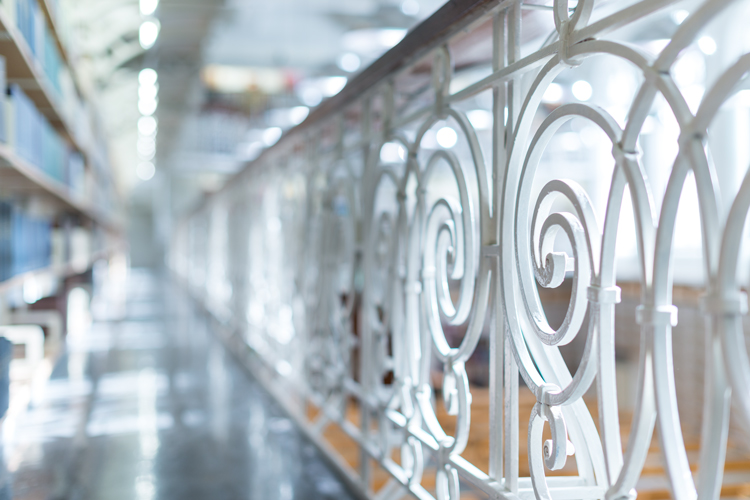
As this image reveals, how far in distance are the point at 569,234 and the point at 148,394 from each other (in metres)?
2.77

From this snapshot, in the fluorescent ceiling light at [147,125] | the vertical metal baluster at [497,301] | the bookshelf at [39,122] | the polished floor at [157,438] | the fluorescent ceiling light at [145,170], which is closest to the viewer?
the vertical metal baluster at [497,301]

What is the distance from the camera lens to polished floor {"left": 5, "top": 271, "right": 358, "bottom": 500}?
75.5 inches

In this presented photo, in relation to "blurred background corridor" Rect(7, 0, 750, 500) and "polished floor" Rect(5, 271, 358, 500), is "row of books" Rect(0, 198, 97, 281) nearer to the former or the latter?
"blurred background corridor" Rect(7, 0, 750, 500)

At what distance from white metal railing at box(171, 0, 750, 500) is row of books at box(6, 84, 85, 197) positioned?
1.15 metres

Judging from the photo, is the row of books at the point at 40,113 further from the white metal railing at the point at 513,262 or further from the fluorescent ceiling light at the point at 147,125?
the fluorescent ceiling light at the point at 147,125

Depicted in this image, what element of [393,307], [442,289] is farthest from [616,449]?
[393,307]

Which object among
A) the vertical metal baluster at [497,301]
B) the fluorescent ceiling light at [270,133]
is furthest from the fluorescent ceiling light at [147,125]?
the vertical metal baluster at [497,301]

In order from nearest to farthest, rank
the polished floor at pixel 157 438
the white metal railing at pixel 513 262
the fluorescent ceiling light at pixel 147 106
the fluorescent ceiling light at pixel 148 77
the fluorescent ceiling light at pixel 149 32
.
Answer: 1. the white metal railing at pixel 513 262
2. the polished floor at pixel 157 438
3. the fluorescent ceiling light at pixel 149 32
4. the fluorescent ceiling light at pixel 148 77
5. the fluorescent ceiling light at pixel 147 106

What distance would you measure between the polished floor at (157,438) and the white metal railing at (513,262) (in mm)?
219

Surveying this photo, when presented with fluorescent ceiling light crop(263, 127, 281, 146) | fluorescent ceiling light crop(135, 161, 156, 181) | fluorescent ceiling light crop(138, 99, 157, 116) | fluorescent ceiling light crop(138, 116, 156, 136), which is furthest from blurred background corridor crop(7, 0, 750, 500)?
fluorescent ceiling light crop(135, 161, 156, 181)

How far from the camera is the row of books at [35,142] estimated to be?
264 centimetres

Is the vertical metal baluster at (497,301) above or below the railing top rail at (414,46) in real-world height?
below

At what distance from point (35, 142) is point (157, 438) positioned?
1.69 metres

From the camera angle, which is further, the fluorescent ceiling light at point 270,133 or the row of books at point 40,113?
the fluorescent ceiling light at point 270,133
